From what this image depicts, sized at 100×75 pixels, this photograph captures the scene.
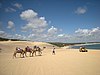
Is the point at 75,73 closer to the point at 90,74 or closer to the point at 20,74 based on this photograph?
the point at 90,74

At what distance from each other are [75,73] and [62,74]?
1.03 meters

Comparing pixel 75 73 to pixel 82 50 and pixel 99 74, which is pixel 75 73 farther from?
pixel 82 50

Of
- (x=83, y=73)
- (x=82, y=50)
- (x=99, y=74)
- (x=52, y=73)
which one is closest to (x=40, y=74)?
(x=52, y=73)

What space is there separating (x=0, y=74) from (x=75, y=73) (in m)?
5.63

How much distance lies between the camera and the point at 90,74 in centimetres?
1245

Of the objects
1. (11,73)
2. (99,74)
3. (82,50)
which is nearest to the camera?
(99,74)

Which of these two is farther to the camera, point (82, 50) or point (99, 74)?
point (82, 50)

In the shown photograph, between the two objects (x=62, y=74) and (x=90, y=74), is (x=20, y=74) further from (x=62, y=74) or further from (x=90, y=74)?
(x=90, y=74)

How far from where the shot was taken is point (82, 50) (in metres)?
43.6

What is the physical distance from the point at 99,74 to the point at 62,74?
2647 millimetres

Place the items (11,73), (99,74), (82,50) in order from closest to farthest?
(99,74) < (11,73) < (82,50)

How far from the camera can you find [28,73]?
1320 cm

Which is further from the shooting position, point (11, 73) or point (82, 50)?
point (82, 50)

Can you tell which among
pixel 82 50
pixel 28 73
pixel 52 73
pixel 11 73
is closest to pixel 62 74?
pixel 52 73
